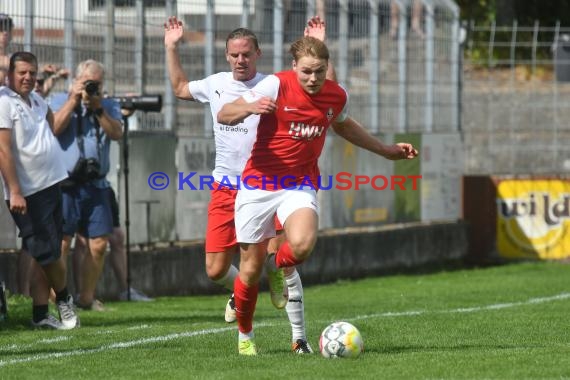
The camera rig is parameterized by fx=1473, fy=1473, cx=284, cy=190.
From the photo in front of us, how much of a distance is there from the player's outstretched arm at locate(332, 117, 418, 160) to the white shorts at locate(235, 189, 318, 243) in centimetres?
72

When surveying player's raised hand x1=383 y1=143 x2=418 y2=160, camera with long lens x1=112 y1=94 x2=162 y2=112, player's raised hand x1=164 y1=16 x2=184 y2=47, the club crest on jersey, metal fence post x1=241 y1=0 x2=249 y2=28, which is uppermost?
metal fence post x1=241 y1=0 x2=249 y2=28

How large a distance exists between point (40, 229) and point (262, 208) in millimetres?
3100

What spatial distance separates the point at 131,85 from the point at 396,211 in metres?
5.90

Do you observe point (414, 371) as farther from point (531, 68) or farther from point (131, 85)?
point (531, 68)

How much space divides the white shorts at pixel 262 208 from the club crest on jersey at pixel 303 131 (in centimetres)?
35

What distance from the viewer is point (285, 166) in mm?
9695

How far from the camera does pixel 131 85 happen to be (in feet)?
56.3

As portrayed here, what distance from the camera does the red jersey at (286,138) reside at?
9.70m

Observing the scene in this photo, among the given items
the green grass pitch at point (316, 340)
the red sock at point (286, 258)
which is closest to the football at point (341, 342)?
the green grass pitch at point (316, 340)

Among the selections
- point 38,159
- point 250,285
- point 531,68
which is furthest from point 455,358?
point 531,68

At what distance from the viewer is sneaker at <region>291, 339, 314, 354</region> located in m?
9.94

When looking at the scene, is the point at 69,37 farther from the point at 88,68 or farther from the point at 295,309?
the point at 295,309

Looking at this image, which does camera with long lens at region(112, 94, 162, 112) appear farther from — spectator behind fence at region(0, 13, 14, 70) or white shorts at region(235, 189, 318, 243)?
white shorts at region(235, 189, 318, 243)

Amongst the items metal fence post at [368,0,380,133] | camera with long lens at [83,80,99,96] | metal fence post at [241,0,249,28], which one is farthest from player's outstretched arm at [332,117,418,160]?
metal fence post at [368,0,380,133]
